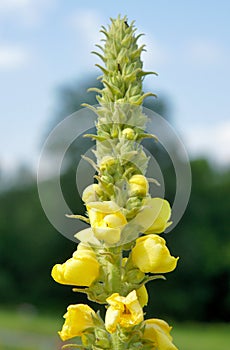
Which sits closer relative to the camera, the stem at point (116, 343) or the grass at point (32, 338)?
the stem at point (116, 343)

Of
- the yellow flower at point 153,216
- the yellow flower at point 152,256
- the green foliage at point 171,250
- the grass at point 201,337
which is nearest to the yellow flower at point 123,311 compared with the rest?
the yellow flower at point 152,256

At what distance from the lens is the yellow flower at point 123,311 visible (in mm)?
2373

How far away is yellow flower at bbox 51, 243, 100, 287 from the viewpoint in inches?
97.3

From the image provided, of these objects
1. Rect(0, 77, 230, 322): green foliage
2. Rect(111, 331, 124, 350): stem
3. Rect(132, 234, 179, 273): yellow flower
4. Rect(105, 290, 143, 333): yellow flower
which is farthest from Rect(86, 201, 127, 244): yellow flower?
Rect(0, 77, 230, 322): green foliage

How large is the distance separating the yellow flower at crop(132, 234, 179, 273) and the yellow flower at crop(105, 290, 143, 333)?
0.40 ft

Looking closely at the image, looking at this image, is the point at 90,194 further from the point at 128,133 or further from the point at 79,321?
the point at 79,321

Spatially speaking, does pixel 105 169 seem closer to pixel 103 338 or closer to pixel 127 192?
pixel 127 192

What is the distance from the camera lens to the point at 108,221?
2420 millimetres

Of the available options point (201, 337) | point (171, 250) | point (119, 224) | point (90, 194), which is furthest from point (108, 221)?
point (171, 250)

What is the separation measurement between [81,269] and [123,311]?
8.8 inches

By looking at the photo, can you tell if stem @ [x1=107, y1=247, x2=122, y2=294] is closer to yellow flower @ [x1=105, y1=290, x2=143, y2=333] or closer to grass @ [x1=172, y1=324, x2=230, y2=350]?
yellow flower @ [x1=105, y1=290, x2=143, y2=333]

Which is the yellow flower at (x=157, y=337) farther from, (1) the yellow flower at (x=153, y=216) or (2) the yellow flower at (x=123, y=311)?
(1) the yellow flower at (x=153, y=216)

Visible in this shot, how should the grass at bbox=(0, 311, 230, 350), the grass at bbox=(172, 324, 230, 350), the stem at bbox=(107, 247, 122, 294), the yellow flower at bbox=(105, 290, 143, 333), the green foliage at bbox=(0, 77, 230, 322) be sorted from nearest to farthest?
the yellow flower at bbox=(105, 290, 143, 333) < the stem at bbox=(107, 247, 122, 294) < the grass at bbox=(0, 311, 230, 350) < the grass at bbox=(172, 324, 230, 350) < the green foliage at bbox=(0, 77, 230, 322)

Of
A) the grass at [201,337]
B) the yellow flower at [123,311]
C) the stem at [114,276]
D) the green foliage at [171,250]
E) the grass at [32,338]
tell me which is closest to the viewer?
the yellow flower at [123,311]
